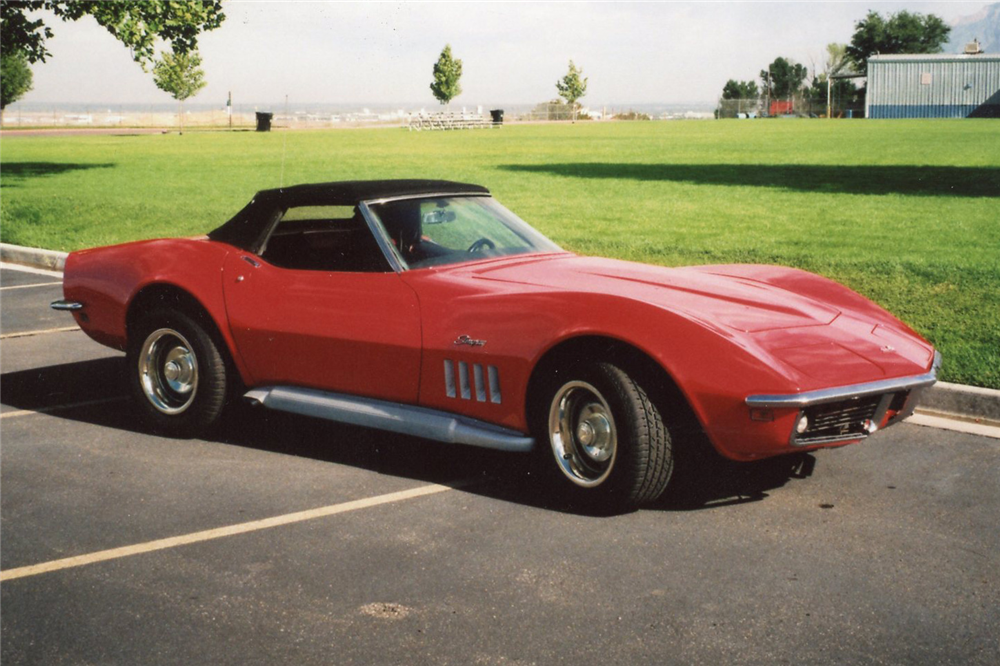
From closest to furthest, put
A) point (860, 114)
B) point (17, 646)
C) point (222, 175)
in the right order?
point (17, 646)
point (222, 175)
point (860, 114)

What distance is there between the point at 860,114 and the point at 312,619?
10736 centimetres

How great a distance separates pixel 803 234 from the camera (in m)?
12.8

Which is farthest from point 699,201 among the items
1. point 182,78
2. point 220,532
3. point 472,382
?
point 182,78

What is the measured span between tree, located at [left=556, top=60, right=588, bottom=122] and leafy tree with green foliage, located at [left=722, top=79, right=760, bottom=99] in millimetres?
20213

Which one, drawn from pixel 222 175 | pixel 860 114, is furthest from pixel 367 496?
pixel 860 114

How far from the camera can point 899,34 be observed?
132 m

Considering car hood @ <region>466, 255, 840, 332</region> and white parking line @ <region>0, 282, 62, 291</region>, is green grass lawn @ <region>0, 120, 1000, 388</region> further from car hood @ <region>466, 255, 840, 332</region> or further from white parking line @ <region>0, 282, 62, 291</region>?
white parking line @ <region>0, 282, 62, 291</region>

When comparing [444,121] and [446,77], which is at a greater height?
[446,77]

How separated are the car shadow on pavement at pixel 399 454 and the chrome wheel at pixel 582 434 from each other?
17cm

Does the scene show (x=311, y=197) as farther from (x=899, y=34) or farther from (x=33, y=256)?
(x=899, y=34)

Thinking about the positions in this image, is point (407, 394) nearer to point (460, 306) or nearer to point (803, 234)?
point (460, 306)

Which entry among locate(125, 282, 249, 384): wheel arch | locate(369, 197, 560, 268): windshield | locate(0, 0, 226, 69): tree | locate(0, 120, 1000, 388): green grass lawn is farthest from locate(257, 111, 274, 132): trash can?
locate(369, 197, 560, 268): windshield

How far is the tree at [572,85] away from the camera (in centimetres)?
12888

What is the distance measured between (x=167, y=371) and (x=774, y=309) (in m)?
3.35
